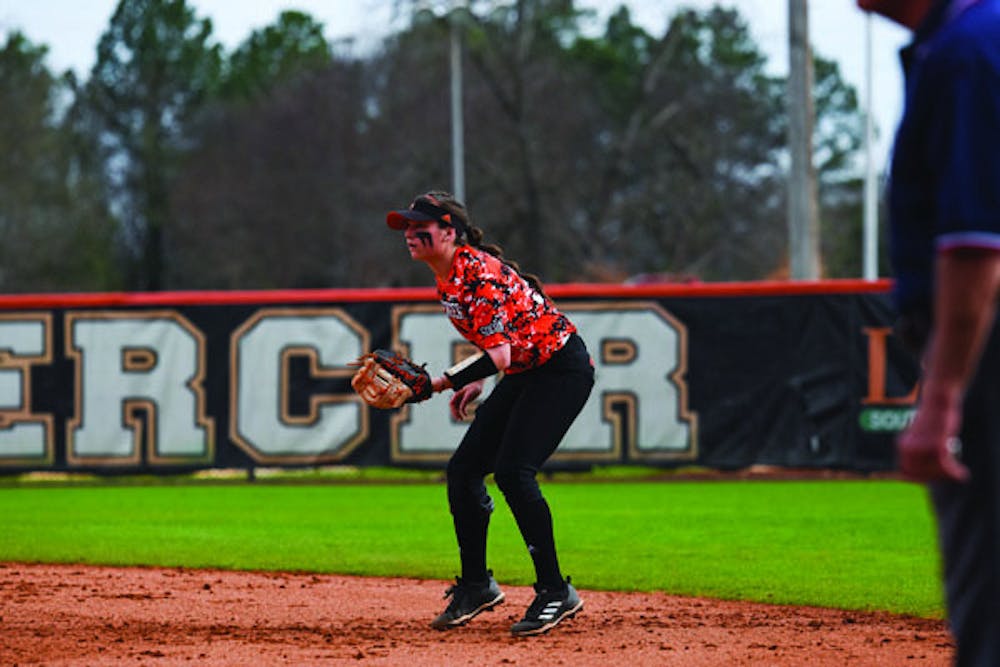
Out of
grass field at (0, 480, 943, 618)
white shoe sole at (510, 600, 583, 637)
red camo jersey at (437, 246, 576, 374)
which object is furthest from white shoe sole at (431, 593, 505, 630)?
grass field at (0, 480, 943, 618)

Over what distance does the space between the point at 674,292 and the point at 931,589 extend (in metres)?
7.86

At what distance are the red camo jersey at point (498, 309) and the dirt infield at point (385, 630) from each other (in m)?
1.24

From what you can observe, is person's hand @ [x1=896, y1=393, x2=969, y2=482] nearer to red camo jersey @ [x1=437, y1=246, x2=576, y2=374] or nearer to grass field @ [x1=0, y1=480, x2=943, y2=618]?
red camo jersey @ [x1=437, y1=246, x2=576, y2=374]

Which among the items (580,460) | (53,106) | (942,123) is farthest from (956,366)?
(53,106)

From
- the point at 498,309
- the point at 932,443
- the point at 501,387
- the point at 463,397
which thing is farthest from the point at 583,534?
the point at 932,443

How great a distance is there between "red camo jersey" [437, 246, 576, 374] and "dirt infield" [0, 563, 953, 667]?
4.08 feet

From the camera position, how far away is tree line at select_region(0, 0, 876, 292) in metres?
53.9

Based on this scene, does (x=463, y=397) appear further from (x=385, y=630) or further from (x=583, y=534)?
(x=583, y=534)

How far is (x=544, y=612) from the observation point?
6496mm

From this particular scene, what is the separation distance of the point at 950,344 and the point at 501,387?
3.94 m

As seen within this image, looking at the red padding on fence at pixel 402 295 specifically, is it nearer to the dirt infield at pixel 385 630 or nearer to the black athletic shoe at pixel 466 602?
the dirt infield at pixel 385 630

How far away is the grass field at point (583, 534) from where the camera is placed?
8.53 m

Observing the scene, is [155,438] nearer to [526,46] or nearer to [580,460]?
[580,460]

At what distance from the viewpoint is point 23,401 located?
15422 millimetres
